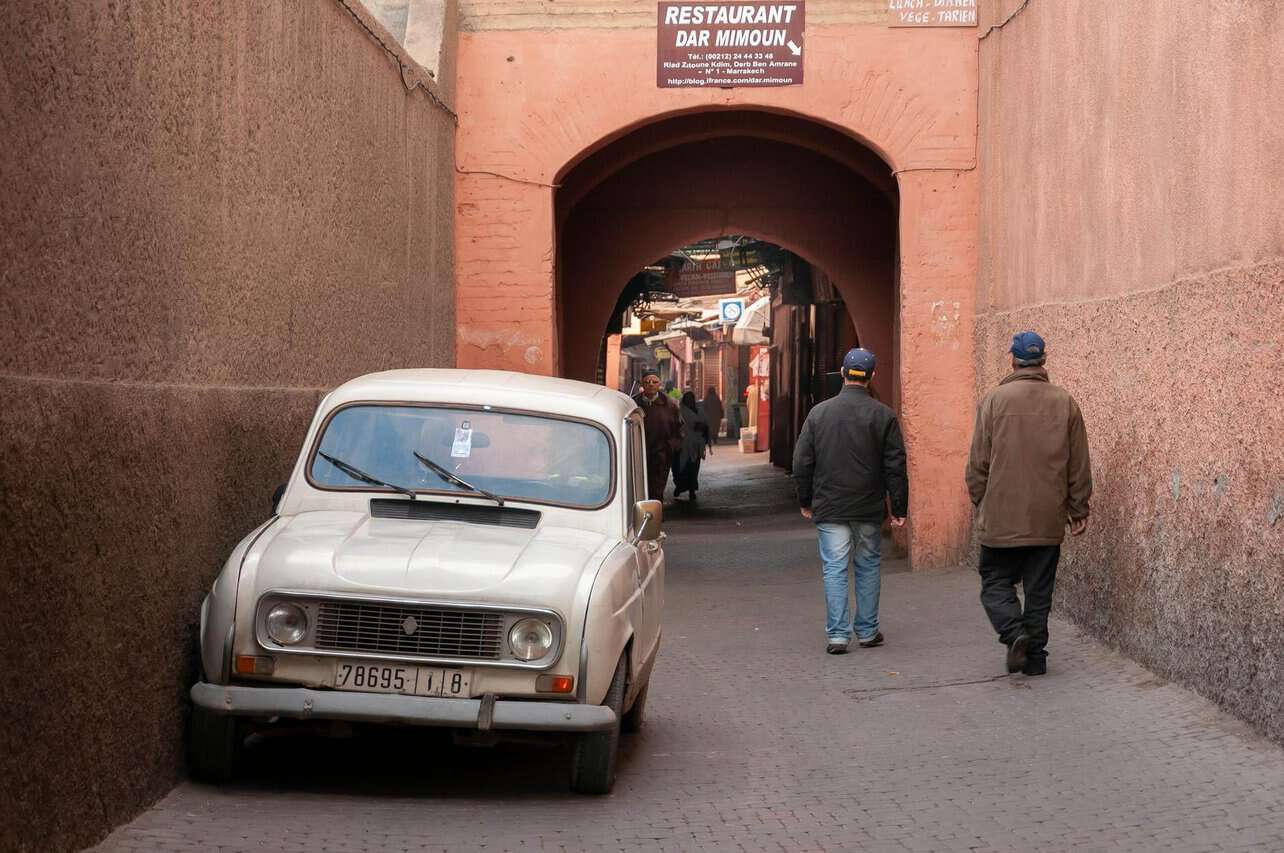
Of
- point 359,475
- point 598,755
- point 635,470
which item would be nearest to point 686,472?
point 635,470

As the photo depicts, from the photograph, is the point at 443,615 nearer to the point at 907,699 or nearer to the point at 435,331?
the point at 907,699

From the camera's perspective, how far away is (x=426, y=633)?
6.07 m

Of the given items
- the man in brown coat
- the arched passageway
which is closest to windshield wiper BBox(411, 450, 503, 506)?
the man in brown coat

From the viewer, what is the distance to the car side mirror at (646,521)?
7.11 meters

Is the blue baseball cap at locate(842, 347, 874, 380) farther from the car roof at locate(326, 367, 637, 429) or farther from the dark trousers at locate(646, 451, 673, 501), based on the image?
the dark trousers at locate(646, 451, 673, 501)

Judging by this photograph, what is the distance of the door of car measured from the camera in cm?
719

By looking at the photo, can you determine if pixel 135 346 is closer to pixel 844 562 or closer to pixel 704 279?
pixel 844 562

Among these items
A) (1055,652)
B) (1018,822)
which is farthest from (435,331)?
(1018,822)

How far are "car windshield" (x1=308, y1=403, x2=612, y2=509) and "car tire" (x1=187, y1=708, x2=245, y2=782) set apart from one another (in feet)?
4.05

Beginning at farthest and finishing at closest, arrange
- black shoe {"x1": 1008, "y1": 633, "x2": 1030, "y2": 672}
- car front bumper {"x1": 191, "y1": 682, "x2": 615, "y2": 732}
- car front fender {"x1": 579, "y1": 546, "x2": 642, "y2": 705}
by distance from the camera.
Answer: black shoe {"x1": 1008, "y1": 633, "x2": 1030, "y2": 672} < car front fender {"x1": 579, "y1": 546, "x2": 642, "y2": 705} < car front bumper {"x1": 191, "y1": 682, "x2": 615, "y2": 732}

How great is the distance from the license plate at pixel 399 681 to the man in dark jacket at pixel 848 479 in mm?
4510

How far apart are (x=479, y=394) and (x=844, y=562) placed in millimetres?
3671

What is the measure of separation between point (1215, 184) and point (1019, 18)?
17.8 ft

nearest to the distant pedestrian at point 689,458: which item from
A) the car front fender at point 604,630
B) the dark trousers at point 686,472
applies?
the dark trousers at point 686,472
